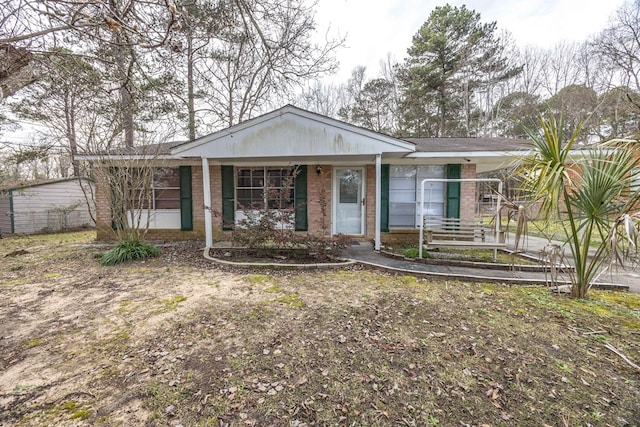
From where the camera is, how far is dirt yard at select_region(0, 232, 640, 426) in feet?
6.57

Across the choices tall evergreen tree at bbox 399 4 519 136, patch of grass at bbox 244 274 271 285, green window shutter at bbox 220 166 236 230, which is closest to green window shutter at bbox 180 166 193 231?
green window shutter at bbox 220 166 236 230

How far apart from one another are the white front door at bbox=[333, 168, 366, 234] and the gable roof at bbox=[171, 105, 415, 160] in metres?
1.60

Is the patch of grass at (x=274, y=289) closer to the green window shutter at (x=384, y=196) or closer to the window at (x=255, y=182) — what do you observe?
the window at (x=255, y=182)

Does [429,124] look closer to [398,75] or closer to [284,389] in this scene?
[398,75]

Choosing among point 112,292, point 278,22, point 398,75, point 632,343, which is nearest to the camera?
point 632,343

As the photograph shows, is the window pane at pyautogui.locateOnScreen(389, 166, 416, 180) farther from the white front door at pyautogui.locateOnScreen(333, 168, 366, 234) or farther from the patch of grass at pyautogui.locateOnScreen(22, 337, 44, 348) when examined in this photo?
the patch of grass at pyautogui.locateOnScreen(22, 337, 44, 348)

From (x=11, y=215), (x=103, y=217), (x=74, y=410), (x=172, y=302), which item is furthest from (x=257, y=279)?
(x=11, y=215)

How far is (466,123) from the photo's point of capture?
18.6m

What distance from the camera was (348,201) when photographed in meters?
8.30

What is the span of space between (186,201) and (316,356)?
7520 mm

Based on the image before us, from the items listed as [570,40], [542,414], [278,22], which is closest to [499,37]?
[570,40]

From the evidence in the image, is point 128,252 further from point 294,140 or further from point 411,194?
point 411,194

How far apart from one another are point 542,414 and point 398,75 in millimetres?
19985

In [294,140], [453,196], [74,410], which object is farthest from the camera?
[453,196]
